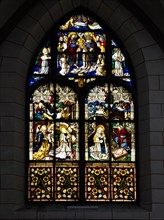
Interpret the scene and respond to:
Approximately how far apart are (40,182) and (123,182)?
152 centimetres

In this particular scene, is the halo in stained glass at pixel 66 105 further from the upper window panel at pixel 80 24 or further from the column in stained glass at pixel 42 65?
the upper window panel at pixel 80 24

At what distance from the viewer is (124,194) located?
16266 mm

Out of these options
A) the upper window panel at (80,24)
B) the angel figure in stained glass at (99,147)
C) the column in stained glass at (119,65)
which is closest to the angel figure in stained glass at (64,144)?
the angel figure in stained glass at (99,147)

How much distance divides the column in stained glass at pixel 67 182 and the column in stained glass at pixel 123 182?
68cm

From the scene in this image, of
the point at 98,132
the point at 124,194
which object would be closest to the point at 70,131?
the point at 98,132

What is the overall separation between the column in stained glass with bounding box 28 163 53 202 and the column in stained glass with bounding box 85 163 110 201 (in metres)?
0.68

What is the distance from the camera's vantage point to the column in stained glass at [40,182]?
53.2ft

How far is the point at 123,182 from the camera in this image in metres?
16.3

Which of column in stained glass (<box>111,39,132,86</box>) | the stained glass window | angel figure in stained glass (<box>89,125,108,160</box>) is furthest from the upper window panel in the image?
angel figure in stained glass (<box>89,125,108,160</box>)

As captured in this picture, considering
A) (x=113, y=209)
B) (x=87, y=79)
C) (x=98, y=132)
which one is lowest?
(x=113, y=209)

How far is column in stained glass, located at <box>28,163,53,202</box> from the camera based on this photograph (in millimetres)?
16203

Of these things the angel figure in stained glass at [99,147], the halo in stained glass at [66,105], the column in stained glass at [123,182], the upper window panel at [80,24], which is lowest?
the column in stained glass at [123,182]
